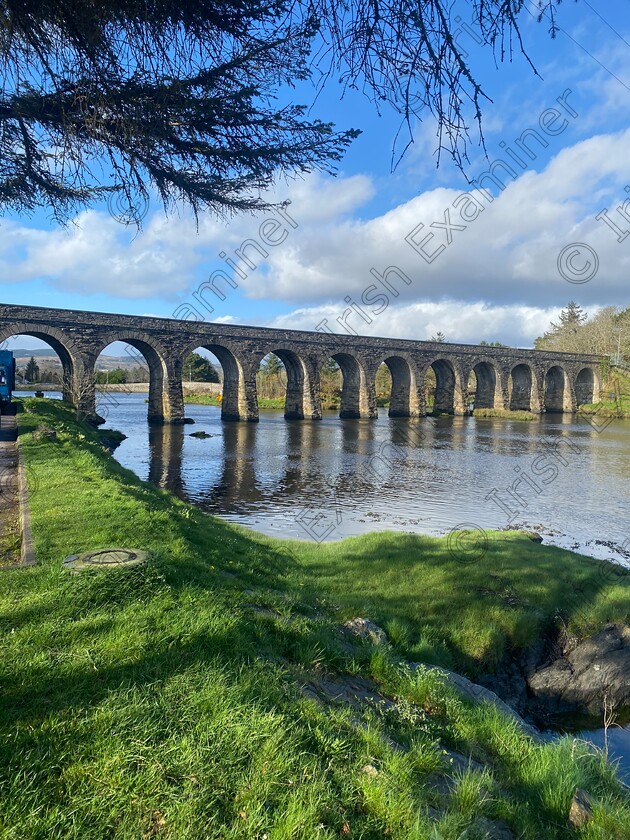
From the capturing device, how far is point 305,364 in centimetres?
3966

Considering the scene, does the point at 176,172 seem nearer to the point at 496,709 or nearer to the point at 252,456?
the point at 496,709

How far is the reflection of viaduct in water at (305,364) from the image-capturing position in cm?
3009

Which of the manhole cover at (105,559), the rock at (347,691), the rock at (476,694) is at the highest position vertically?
the manhole cover at (105,559)

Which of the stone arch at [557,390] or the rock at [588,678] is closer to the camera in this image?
the rock at [588,678]

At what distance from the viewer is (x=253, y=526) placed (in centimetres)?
1121

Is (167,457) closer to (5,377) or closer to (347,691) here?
(5,377)

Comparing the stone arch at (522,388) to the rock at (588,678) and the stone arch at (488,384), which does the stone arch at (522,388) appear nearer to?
the stone arch at (488,384)

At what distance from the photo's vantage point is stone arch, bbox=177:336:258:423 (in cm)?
3619

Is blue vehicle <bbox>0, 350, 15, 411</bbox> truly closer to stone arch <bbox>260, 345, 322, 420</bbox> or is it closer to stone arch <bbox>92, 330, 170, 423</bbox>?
stone arch <bbox>92, 330, 170, 423</bbox>

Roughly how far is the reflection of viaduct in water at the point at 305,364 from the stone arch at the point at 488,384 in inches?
3.8

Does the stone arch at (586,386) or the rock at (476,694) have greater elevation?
the stone arch at (586,386)

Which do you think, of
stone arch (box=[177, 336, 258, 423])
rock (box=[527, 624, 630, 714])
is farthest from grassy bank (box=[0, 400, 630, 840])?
stone arch (box=[177, 336, 258, 423])

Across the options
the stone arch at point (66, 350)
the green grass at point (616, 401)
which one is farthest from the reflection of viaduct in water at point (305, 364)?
the green grass at point (616, 401)

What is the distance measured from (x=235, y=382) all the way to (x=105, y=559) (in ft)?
109
